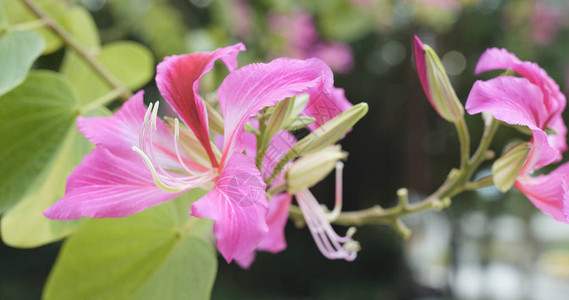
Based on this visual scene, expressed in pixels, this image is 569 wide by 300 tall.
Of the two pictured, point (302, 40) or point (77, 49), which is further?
point (302, 40)

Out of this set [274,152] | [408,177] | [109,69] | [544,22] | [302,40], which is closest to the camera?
[274,152]

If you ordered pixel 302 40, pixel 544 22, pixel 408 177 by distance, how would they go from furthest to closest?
pixel 408 177 < pixel 544 22 < pixel 302 40

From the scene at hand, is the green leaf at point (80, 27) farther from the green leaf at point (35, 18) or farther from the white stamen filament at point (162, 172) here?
the white stamen filament at point (162, 172)

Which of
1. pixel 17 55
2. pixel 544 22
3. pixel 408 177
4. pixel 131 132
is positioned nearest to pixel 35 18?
pixel 17 55

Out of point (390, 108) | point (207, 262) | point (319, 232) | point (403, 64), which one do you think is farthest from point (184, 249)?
point (390, 108)

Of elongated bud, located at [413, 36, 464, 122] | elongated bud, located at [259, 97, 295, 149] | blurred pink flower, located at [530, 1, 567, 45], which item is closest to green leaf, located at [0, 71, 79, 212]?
elongated bud, located at [259, 97, 295, 149]

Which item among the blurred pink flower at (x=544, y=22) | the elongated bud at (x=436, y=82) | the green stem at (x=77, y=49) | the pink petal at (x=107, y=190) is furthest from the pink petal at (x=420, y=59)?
the blurred pink flower at (x=544, y=22)

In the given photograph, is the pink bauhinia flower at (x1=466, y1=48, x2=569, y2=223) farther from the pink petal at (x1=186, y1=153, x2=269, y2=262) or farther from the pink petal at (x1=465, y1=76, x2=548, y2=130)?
the pink petal at (x1=186, y1=153, x2=269, y2=262)

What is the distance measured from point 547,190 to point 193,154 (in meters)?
0.28

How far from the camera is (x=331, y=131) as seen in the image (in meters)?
0.35

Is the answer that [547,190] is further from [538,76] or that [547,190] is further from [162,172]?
[162,172]

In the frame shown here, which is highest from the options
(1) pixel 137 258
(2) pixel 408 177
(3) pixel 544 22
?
(1) pixel 137 258

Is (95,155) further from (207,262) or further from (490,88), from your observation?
(490,88)

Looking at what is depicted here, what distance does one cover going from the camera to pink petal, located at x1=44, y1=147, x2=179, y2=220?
1.04ft
